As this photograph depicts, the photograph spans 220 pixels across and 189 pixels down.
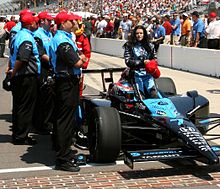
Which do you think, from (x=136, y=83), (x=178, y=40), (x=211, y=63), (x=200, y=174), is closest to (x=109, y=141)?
(x=200, y=174)

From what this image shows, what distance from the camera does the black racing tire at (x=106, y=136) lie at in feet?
18.2

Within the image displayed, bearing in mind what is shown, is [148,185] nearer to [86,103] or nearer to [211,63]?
[86,103]

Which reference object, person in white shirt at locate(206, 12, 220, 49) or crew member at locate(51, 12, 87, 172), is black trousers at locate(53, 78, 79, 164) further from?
person in white shirt at locate(206, 12, 220, 49)

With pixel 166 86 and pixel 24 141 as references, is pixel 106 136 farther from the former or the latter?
pixel 166 86

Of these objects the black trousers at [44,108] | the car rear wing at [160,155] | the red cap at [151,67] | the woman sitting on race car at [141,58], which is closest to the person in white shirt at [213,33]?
the woman sitting on race car at [141,58]

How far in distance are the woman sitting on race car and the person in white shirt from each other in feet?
27.4

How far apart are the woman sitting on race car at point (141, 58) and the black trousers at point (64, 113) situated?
1657 mm

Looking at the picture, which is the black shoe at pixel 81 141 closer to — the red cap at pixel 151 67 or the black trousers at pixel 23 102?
the black trousers at pixel 23 102

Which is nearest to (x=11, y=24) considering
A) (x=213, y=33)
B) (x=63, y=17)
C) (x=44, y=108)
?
(x=213, y=33)

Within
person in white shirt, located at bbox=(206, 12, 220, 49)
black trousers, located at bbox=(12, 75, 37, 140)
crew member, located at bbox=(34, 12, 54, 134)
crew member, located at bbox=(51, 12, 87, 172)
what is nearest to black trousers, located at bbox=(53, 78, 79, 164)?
crew member, located at bbox=(51, 12, 87, 172)

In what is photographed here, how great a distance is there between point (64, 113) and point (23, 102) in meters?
1.55

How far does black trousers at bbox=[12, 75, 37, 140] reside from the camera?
22.2 feet

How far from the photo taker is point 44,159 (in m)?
6.12

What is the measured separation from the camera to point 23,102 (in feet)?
22.5
